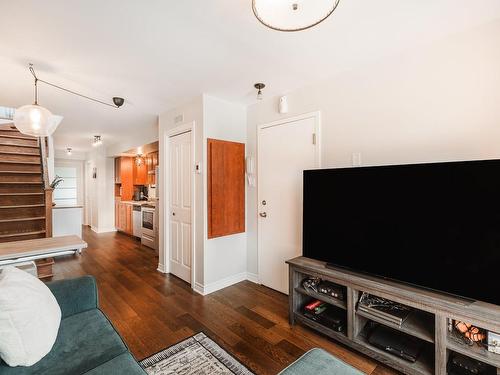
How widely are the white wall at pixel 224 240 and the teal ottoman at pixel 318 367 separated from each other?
1.96 m

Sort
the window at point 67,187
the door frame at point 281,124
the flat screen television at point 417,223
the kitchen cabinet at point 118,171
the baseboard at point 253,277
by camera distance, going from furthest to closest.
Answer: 1. the window at point 67,187
2. the kitchen cabinet at point 118,171
3. the baseboard at point 253,277
4. the door frame at point 281,124
5. the flat screen television at point 417,223

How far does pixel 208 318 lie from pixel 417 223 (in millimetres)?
2108

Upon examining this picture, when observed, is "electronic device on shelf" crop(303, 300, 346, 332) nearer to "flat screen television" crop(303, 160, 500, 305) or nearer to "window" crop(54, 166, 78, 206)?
"flat screen television" crop(303, 160, 500, 305)

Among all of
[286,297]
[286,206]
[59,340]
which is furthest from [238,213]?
[59,340]

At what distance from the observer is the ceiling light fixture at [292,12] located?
3.99 ft

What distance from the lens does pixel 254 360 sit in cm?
195

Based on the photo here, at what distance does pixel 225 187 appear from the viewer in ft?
10.7

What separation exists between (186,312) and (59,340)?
4.45ft

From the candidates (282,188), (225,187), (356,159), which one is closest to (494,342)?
(356,159)

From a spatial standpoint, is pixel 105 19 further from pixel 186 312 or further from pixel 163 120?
pixel 186 312

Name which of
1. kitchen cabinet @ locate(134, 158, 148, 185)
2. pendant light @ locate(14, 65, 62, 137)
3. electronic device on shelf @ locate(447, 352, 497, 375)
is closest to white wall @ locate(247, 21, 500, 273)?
electronic device on shelf @ locate(447, 352, 497, 375)

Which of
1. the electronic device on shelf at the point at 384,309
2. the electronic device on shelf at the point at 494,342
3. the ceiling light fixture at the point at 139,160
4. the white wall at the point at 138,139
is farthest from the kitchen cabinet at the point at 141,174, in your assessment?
the electronic device on shelf at the point at 494,342

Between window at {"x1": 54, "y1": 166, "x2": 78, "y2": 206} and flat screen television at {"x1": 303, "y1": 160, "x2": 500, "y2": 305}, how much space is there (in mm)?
9081

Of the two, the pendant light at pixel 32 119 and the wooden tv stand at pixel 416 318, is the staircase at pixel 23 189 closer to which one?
the pendant light at pixel 32 119
